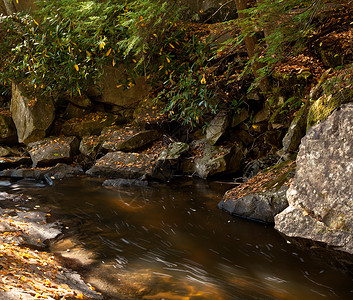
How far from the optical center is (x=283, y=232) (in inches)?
212

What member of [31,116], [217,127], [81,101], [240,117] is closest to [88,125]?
[81,101]

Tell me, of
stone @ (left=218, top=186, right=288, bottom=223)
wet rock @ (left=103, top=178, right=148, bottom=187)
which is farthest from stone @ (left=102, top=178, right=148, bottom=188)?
stone @ (left=218, top=186, right=288, bottom=223)

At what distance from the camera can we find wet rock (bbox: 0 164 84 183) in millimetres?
9875

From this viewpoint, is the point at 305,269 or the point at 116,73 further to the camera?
the point at 116,73

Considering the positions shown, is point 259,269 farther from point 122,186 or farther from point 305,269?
point 122,186

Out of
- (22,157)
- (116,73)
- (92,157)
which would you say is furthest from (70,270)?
(116,73)

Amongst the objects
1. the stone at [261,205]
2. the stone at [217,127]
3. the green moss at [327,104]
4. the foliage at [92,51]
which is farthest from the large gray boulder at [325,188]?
the stone at [217,127]

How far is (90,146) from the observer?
444 inches

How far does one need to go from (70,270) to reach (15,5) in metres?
12.4

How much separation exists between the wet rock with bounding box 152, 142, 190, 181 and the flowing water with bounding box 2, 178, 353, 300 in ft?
5.27

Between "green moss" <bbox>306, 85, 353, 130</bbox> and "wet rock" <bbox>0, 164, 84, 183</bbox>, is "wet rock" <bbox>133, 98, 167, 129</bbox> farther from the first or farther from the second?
"green moss" <bbox>306, 85, 353, 130</bbox>

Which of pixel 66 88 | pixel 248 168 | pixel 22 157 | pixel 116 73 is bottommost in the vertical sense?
pixel 22 157

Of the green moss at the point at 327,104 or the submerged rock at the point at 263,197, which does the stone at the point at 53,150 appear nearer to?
the submerged rock at the point at 263,197

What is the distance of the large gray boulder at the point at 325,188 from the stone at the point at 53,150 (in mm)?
8062
